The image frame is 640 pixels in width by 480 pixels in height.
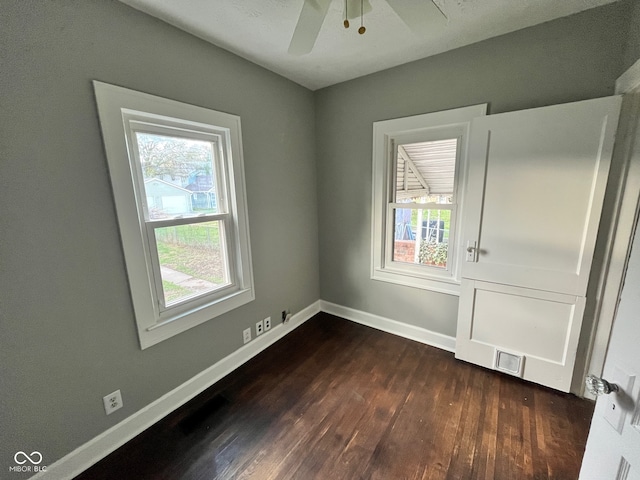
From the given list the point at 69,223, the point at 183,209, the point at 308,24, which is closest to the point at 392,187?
the point at 308,24

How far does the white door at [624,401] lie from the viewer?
0.66 meters

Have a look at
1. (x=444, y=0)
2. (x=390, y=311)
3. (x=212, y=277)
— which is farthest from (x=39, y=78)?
(x=390, y=311)

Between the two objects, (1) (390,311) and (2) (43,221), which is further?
(1) (390,311)

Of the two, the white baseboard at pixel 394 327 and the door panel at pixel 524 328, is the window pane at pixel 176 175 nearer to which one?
the white baseboard at pixel 394 327

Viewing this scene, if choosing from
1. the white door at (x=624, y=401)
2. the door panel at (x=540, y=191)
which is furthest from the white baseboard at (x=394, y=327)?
the white door at (x=624, y=401)

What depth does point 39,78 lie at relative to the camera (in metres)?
1.15

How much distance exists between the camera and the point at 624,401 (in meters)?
0.69

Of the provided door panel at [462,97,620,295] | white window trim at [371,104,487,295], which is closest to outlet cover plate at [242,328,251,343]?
white window trim at [371,104,487,295]

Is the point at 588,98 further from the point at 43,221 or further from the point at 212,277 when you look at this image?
the point at 43,221

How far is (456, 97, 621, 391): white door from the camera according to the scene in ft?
5.17

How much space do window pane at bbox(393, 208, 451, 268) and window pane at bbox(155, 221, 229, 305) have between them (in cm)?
167

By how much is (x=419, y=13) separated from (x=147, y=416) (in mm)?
2699

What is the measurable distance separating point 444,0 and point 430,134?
3.04 feet

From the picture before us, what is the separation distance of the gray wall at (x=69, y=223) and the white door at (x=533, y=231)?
2122 millimetres
